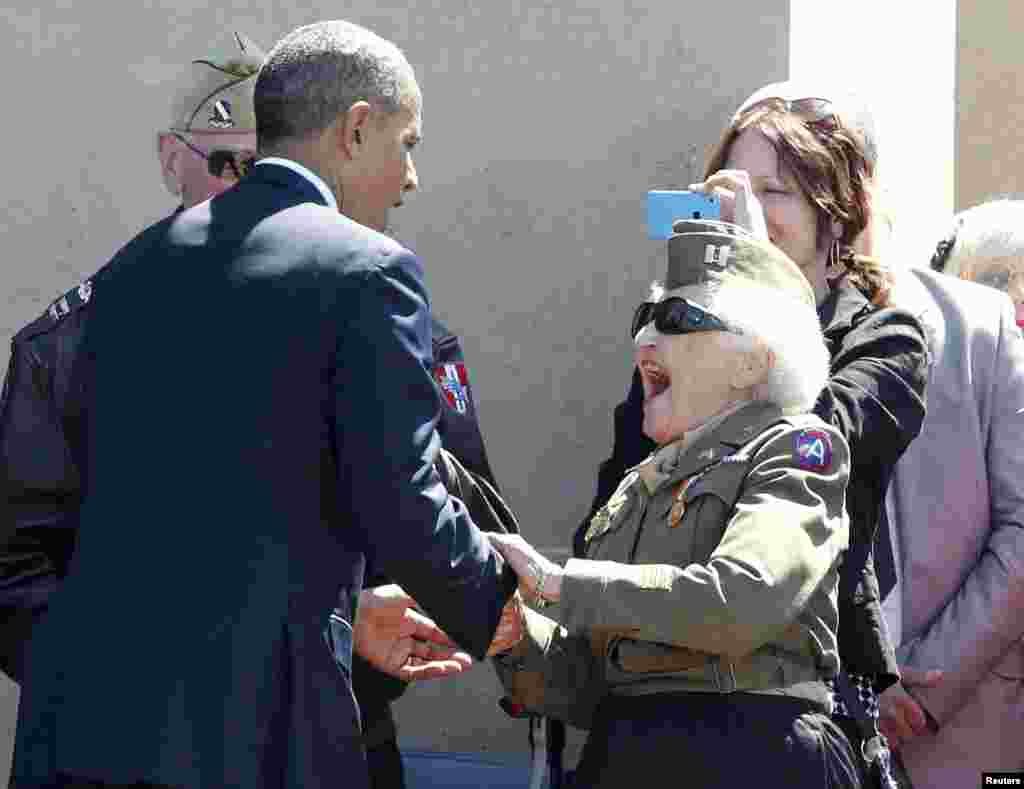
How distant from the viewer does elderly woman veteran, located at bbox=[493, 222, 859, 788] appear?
2.72 m

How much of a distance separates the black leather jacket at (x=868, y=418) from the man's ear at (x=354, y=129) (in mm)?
902

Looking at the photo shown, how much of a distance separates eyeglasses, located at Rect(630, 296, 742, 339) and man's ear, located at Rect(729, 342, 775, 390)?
0.04 meters

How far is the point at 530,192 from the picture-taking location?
14.7 ft

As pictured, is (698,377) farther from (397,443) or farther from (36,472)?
(36,472)

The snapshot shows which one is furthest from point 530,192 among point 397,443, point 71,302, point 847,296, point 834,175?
point 397,443

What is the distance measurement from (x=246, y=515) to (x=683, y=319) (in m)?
0.81

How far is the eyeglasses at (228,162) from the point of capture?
147 inches

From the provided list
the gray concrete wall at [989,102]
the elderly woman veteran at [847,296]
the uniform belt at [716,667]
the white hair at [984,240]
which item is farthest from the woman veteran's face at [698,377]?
the gray concrete wall at [989,102]

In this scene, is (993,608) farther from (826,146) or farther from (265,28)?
(265,28)

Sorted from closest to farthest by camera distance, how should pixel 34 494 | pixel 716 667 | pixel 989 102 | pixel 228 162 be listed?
pixel 716 667 → pixel 34 494 → pixel 228 162 → pixel 989 102

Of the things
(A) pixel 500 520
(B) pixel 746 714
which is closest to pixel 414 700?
(A) pixel 500 520

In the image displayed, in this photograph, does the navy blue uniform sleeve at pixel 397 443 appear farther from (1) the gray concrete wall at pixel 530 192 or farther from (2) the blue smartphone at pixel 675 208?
(1) the gray concrete wall at pixel 530 192

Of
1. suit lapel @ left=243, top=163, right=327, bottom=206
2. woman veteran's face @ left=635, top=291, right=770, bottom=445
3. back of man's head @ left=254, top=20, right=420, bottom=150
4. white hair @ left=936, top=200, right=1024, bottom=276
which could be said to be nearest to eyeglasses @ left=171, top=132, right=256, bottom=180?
back of man's head @ left=254, top=20, right=420, bottom=150

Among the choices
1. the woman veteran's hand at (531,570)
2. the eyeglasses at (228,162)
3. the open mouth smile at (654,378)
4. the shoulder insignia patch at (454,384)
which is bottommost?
the woman veteran's hand at (531,570)
